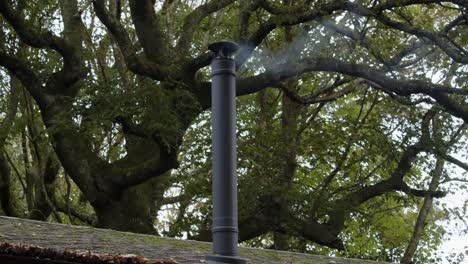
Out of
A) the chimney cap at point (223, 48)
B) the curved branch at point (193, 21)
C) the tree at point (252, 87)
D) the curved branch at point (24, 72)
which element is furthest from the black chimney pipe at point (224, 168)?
the curved branch at point (193, 21)

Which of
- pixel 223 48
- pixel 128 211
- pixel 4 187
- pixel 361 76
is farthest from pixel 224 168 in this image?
pixel 4 187

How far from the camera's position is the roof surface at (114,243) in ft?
21.4

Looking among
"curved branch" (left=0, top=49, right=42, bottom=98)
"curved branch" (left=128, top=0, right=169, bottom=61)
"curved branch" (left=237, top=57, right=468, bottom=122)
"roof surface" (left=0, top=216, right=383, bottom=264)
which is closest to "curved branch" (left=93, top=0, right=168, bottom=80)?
"curved branch" (left=128, top=0, right=169, bottom=61)

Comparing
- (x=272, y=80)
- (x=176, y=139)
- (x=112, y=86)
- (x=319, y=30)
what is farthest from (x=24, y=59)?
(x=319, y=30)

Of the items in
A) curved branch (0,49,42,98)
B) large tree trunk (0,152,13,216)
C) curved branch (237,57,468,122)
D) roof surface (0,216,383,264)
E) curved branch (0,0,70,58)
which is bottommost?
roof surface (0,216,383,264)

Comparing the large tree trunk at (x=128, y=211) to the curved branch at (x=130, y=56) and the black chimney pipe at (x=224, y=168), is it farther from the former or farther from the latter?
the black chimney pipe at (x=224, y=168)

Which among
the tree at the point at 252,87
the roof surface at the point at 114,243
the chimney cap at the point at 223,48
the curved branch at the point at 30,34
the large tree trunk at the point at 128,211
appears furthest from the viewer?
the large tree trunk at the point at 128,211

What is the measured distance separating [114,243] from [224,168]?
2.93 meters

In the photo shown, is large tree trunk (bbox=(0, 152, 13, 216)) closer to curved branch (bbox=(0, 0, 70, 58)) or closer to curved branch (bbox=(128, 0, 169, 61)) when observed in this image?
curved branch (bbox=(0, 0, 70, 58))

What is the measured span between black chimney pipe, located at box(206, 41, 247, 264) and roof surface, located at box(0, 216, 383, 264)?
70.7 inches

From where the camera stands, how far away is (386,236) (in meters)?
20.7

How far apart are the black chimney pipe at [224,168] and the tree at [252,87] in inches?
299

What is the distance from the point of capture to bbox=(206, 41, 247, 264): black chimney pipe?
15.2 ft

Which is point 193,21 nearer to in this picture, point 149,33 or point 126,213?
point 149,33
